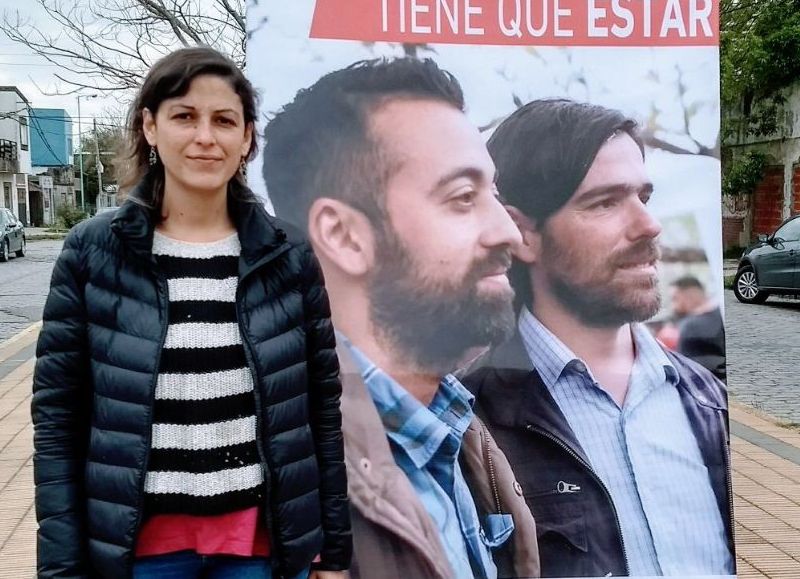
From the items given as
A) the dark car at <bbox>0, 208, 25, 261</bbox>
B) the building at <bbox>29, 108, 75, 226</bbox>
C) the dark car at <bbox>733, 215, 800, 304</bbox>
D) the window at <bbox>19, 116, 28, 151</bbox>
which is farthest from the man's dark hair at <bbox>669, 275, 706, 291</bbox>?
the window at <bbox>19, 116, 28, 151</bbox>

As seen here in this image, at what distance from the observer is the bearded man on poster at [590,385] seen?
252cm

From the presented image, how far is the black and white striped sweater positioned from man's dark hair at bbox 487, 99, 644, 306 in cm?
110

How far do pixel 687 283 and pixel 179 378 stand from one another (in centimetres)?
161

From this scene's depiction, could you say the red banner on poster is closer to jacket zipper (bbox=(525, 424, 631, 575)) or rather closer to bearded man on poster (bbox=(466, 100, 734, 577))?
bearded man on poster (bbox=(466, 100, 734, 577))

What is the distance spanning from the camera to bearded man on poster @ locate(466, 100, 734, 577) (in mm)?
2521

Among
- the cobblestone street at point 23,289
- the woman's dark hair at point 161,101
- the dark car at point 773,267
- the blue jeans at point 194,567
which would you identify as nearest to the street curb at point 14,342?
the cobblestone street at point 23,289

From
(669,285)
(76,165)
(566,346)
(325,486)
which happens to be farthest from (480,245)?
(76,165)

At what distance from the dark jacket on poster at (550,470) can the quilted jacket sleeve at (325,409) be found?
773mm

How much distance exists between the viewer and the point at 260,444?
168 cm

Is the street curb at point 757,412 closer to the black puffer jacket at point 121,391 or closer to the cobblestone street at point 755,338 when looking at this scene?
the cobblestone street at point 755,338

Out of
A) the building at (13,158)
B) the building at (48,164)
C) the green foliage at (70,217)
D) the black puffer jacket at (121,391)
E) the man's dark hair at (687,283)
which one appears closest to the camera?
the black puffer jacket at (121,391)

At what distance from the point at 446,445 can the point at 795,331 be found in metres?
9.66

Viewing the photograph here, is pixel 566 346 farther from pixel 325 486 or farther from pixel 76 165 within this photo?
pixel 76 165

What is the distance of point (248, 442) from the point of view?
169 cm
